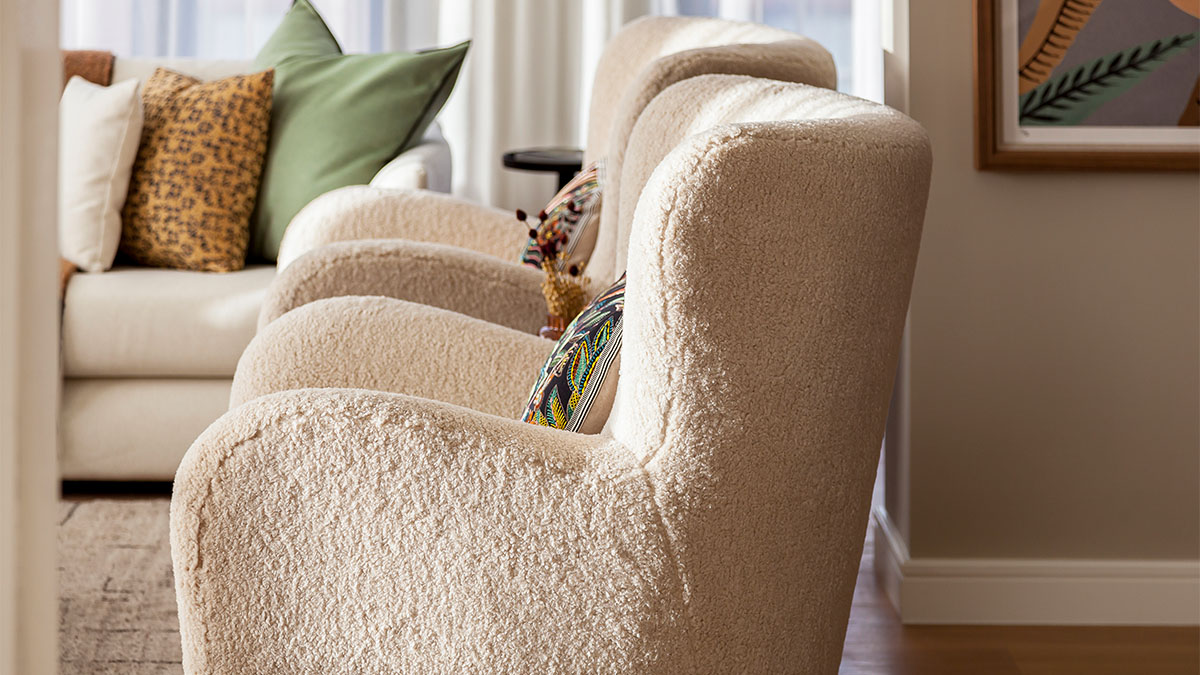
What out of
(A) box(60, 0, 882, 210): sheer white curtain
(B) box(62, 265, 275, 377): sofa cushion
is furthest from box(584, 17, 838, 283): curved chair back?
(A) box(60, 0, 882, 210): sheer white curtain

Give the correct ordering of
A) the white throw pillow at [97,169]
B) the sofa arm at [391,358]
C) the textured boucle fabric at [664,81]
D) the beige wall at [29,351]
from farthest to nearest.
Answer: the white throw pillow at [97,169], the textured boucle fabric at [664,81], the sofa arm at [391,358], the beige wall at [29,351]

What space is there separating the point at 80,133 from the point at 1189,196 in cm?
224

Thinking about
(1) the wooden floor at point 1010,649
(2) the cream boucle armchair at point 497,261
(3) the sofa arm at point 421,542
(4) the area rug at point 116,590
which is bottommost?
(1) the wooden floor at point 1010,649

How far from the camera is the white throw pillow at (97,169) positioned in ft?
8.45

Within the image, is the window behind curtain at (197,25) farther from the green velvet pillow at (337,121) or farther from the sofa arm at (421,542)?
the sofa arm at (421,542)

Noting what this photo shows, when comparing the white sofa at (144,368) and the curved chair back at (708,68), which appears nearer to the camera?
the curved chair back at (708,68)

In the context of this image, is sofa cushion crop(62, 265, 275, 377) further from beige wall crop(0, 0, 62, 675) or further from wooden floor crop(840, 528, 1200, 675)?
beige wall crop(0, 0, 62, 675)

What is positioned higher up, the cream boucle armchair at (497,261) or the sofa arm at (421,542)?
the cream boucle armchair at (497,261)

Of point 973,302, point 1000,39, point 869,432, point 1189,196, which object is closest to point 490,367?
point 869,432

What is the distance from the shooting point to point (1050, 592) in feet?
6.12

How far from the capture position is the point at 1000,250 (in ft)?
6.00

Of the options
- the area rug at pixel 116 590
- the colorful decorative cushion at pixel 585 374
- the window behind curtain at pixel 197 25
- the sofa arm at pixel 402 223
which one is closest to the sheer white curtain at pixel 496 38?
the window behind curtain at pixel 197 25

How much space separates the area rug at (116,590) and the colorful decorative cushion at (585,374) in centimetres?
82

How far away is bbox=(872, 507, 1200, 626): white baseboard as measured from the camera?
1.85 m
